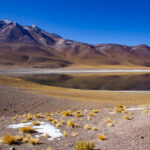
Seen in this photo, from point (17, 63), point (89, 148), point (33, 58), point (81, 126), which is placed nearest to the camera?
point (89, 148)

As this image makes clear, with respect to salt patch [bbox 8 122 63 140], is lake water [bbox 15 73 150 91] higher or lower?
higher

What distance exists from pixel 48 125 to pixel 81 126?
1493 millimetres

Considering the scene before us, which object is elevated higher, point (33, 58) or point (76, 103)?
point (33, 58)

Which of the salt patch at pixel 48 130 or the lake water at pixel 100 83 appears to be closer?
the salt patch at pixel 48 130

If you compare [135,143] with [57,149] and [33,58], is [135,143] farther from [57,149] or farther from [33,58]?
[33,58]

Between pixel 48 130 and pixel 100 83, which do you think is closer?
pixel 48 130

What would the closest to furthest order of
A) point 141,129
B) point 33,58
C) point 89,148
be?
point 89,148 < point 141,129 < point 33,58

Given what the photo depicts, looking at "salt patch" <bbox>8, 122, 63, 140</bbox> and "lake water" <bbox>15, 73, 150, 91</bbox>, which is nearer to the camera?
"salt patch" <bbox>8, 122, 63, 140</bbox>

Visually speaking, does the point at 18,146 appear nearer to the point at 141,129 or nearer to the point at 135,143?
the point at 135,143

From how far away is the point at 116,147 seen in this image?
5.77 m

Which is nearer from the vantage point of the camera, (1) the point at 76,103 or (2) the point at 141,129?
(2) the point at 141,129

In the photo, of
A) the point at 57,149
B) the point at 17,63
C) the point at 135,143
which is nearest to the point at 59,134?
the point at 57,149

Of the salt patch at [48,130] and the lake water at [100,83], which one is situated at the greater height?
the lake water at [100,83]

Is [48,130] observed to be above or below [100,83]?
below
